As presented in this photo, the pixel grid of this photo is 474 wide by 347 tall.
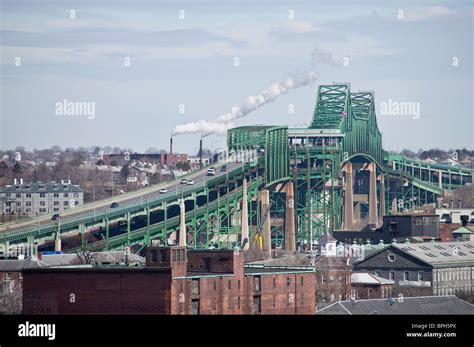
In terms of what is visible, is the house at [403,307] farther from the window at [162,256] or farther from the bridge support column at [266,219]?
the bridge support column at [266,219]

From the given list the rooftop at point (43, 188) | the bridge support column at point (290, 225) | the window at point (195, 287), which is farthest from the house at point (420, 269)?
the rooftop at point (43, 188)

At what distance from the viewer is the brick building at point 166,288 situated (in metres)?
88.0

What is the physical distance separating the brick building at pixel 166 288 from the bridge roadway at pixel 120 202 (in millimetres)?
41120

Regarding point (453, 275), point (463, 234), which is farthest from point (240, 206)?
point (453, 275)

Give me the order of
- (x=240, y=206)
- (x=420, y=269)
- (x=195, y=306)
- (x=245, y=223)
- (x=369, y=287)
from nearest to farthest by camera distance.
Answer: (x=195, y=306), (x=369, y=287), (x=420, y=269), (x=245, y=223), (x=240, y=206)

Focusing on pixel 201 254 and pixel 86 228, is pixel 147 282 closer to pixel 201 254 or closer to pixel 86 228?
pixel 201 254

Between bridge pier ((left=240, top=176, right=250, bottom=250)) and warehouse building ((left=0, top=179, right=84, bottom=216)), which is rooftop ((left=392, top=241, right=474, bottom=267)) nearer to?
bridge pier ((left=240, top=176, right=250, bottom=250))

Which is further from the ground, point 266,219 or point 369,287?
point 266,219

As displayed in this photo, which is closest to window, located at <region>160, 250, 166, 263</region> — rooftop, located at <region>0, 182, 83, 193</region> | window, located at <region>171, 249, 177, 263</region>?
window, located at <region>171, 249, 177, 263</region>

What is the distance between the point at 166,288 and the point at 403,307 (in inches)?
629

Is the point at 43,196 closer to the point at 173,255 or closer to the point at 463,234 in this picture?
the point at 463,234

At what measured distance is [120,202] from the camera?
157m
